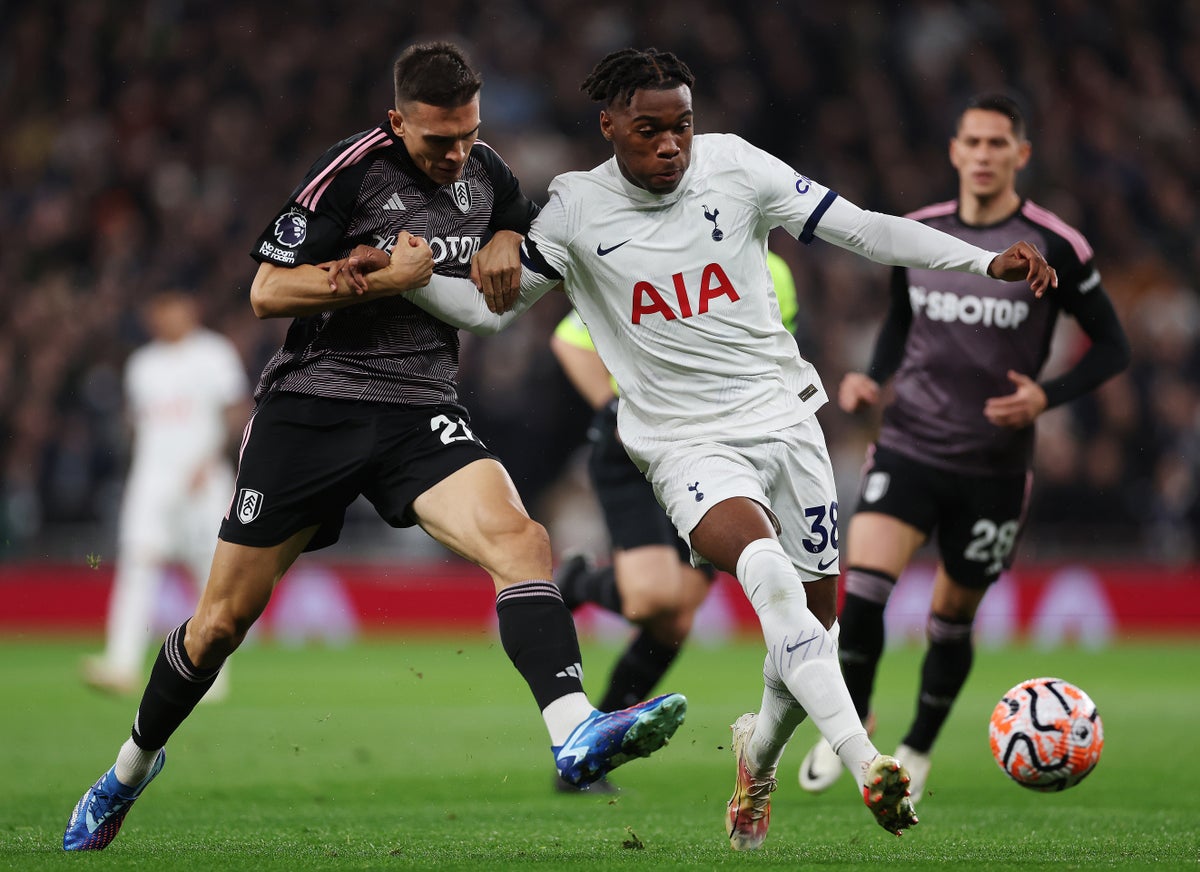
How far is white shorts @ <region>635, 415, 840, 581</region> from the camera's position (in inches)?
198

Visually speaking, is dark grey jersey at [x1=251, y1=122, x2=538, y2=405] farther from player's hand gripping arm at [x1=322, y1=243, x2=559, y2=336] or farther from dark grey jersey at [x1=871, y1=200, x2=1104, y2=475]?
dark grey jersey at [x1=871, y1=200, x2=1104, y2=475]

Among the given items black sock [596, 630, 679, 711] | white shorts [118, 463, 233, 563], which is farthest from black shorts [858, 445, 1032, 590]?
white shorts [118, 463, 233, 563]

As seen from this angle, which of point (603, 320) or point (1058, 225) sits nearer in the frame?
point (603, 320)

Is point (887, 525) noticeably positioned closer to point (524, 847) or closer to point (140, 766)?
point (524, 847)

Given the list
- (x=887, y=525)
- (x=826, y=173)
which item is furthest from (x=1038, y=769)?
(x=826, y=173)

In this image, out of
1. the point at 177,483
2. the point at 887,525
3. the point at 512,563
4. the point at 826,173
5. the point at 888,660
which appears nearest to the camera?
the point at 512,563

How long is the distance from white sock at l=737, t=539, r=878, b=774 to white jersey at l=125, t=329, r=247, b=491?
710cm

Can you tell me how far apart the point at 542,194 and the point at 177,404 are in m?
6.50

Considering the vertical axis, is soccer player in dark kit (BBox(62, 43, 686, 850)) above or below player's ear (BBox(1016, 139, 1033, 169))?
below

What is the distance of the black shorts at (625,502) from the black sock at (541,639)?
2.44 m

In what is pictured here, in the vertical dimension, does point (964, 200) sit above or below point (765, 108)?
above

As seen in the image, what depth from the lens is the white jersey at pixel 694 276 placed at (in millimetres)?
5148

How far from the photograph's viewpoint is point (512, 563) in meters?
4.90

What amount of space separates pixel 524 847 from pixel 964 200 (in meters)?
3.36
